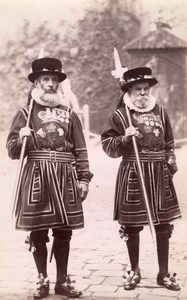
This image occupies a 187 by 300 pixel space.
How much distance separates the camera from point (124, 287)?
3613mm

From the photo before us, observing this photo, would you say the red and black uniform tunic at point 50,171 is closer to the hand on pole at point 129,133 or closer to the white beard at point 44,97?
the white beard at point 44,97

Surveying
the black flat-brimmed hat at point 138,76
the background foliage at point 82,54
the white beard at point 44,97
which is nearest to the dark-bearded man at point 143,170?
the black flat-brimmed hat at point 138,76

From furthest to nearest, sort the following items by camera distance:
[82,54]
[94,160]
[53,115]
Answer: [82,54] < [94,160] < [53,115]

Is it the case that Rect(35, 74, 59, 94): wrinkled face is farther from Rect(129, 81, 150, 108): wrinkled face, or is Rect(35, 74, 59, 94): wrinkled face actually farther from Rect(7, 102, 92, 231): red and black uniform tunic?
Rect(129, 81, 150, 108): wrinkled face

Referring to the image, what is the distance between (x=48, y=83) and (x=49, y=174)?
566mm

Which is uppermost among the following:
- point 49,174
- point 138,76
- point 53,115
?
point 138,76

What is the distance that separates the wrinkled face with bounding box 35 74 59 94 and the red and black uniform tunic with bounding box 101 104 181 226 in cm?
45

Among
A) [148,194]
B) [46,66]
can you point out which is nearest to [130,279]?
[148,194]

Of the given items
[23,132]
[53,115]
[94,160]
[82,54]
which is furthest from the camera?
[82,54]

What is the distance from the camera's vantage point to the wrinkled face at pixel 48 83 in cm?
354

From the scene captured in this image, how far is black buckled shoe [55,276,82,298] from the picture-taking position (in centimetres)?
353

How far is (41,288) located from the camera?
353 centimetres

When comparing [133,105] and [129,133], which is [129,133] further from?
[133,105]

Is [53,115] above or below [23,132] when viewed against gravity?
above
